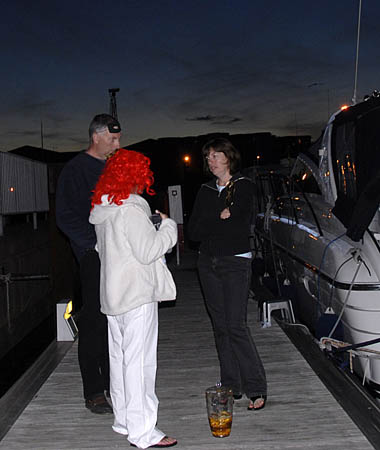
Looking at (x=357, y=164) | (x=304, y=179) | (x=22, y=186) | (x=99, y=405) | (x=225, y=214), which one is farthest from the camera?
(x=22, y=186)

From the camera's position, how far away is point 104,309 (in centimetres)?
298

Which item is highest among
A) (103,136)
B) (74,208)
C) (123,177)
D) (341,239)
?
(103,136)

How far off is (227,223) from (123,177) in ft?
2.97

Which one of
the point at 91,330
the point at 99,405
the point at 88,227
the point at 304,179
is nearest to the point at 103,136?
the point at 88,227

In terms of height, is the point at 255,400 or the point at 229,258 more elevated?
the point at 229,258

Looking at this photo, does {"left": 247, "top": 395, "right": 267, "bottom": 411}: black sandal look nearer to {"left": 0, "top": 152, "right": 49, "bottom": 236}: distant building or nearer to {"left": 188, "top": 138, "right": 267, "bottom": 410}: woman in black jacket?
{"left": 188, "top": 138, "right": 267, "bottom": 410}: woman in black jacket

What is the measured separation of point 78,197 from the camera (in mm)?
3459

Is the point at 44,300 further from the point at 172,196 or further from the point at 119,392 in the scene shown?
the point at 119,392

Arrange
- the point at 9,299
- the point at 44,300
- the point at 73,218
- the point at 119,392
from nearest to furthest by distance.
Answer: the point at 119,392
the point at 73,218
the point at 9,299
the point at 44,300

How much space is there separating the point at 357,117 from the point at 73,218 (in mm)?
2823

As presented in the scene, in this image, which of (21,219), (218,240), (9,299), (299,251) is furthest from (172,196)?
(218,240)

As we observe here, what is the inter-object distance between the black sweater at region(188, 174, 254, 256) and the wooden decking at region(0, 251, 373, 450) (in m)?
1.07

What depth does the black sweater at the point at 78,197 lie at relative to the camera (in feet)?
11.3

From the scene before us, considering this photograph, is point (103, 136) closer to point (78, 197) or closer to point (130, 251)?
point (78, 197)
